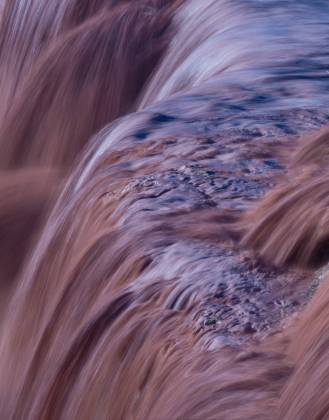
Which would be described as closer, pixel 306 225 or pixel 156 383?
pixel 156 383

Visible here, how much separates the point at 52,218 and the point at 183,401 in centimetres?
140

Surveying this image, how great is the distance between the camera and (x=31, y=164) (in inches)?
183

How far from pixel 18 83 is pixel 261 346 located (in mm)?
3358

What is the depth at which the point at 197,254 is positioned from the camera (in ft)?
7.14

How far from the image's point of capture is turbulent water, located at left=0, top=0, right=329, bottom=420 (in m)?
1.86

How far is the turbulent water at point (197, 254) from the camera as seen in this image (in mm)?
1864

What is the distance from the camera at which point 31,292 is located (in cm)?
304

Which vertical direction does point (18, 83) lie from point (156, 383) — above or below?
above

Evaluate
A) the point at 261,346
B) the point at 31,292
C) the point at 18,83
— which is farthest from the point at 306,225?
the point at 18,83

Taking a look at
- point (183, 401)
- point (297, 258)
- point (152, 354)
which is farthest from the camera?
point (297, 258)

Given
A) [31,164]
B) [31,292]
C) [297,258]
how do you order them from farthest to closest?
[31,164]
[31,292]
[297,258]

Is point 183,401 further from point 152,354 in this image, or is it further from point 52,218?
point 52,218

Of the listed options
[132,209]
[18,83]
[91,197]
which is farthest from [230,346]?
[18,83]

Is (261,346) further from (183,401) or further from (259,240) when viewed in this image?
(259,240)
